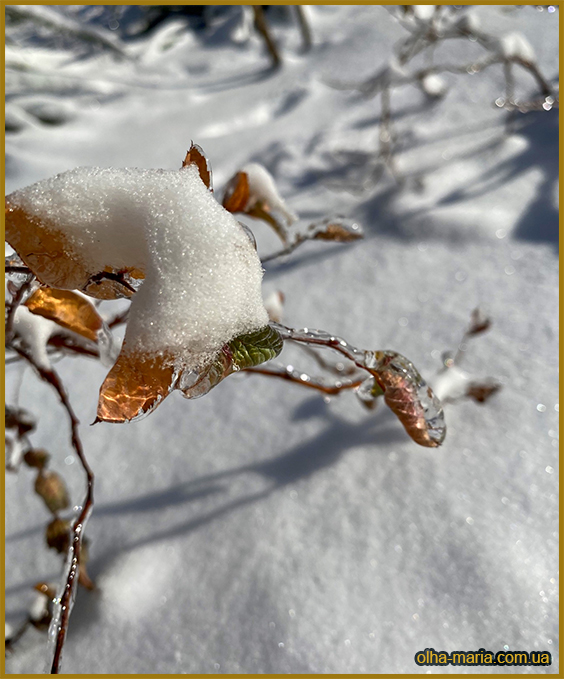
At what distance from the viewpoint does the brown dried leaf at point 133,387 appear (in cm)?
24

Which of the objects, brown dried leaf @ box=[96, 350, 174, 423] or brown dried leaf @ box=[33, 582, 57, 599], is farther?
brown dried leaf @ box=[33, 582, 57, 599]

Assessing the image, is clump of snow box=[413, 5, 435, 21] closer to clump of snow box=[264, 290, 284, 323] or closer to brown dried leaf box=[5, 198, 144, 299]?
clump of snow box=[264, 290, 284, 323]

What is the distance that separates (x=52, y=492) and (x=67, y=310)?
274 millimetres

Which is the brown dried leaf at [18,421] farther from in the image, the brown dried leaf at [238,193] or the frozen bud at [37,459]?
the brown dried leaf at [238,193]

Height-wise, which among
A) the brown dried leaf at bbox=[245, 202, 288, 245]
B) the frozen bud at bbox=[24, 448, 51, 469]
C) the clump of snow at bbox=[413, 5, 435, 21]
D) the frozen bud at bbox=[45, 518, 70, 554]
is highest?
the clump of snow at bbox=[413, 5, 435, 21]

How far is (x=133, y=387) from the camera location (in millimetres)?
242

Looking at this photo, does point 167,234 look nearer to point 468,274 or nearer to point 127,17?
point 468,274

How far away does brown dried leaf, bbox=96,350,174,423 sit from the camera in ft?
0.78

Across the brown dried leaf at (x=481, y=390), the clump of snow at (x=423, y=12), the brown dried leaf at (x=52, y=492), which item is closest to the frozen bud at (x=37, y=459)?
the brown dried leaf at (x=52, y=492)

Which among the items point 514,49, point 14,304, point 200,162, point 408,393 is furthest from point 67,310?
point 514,49

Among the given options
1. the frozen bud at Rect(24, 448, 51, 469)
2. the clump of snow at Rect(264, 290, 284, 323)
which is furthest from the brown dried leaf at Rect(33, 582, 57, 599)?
the clump of snow at Rect(264, 290, 284, 323)

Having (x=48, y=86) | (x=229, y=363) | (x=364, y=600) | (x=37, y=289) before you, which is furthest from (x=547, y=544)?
(x=48, y=86)

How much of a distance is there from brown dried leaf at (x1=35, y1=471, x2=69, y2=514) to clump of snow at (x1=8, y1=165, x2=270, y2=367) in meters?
0.39

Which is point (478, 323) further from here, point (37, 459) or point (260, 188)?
point (37, 459)
